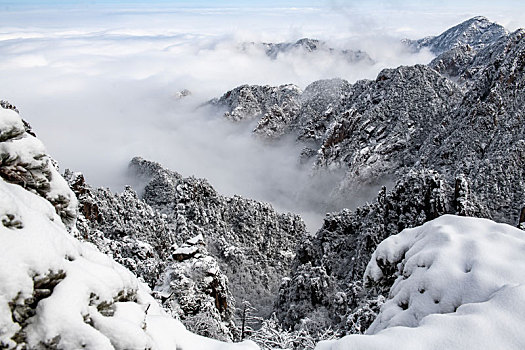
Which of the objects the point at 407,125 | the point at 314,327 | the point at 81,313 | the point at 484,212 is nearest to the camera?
the point at 81,313

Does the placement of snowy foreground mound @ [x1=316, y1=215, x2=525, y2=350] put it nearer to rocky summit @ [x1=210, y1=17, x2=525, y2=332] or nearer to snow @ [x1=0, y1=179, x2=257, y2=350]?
rocky summit @ [x1=210, y1=17, x2=525, y2=332]

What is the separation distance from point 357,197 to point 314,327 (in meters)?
92.0

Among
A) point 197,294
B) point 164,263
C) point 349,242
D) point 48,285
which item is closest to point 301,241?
point 349,242

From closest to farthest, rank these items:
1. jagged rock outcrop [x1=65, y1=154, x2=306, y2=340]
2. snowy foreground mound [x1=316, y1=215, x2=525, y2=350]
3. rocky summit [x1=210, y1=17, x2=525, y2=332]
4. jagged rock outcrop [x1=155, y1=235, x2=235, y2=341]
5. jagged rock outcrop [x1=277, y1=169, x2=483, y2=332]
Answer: snowy foreground mound [x1=316, y1=215, x2=525, y2=350], jagged rock outcrop [x1=155, y1=235, x2=235, y2=341], jagged rock outcrop [x1=65, y1=154, x2=306, y2=340], jagged rock outcrop [x1=277, y1=169, x2=483, y2=332], rocky summit [x1=210, y1=17, x2=525, y2=332]

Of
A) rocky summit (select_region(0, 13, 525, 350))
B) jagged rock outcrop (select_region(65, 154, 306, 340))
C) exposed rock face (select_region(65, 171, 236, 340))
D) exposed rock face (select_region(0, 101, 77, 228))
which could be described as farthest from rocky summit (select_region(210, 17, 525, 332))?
exposed rock face (select_region(0, 101, 77, 228))

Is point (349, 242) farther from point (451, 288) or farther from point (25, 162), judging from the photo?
point (25, 162)

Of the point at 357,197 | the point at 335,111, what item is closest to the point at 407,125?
the point at 357,197

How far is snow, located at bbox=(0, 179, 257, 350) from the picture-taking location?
5918mm

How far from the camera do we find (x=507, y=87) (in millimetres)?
80000

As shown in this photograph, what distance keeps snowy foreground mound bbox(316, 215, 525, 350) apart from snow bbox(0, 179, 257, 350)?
4692 millimetres

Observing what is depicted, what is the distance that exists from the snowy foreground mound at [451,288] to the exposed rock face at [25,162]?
8.19 metres

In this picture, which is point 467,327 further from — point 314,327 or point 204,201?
point 204,201

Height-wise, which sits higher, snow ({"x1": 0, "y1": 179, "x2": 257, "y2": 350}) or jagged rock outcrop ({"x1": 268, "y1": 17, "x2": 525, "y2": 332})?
snow ({"x1": 0, "y1": 179, "x2": 257, "y2": 350})

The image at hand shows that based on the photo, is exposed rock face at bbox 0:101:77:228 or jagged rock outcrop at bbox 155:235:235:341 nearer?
exposed rock face at bbox 0:101:77:228
